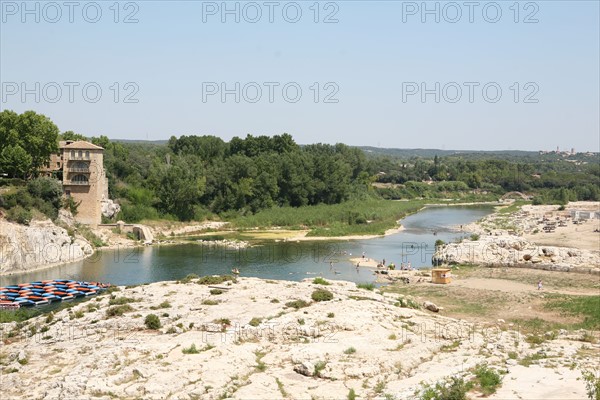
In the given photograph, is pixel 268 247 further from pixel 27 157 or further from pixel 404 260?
pixel 27 157

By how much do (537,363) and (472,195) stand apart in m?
137

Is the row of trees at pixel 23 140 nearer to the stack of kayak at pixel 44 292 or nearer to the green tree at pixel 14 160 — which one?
the green tree at pixel 14 160

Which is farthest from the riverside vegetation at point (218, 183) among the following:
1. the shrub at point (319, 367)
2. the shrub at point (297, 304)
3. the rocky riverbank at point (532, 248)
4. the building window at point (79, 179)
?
the shrub at point (319, 367)

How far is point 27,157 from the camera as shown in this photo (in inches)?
2734

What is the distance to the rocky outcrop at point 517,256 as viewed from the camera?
192ft

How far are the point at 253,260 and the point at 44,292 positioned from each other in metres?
21.9

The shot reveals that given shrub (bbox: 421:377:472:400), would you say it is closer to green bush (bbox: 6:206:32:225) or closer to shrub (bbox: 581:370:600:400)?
shrub (bbox: 581:370:600:400)

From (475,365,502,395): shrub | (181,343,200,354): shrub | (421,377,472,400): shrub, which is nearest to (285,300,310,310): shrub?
(181,343,200,354): shrub

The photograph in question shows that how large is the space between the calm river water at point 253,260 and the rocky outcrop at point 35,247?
135 centimetres

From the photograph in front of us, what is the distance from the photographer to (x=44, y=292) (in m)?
46.6

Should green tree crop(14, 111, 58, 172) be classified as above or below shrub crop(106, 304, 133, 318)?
above

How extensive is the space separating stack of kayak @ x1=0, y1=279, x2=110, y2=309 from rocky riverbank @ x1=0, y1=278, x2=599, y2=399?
329 inches

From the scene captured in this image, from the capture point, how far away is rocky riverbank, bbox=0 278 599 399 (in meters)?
24.5

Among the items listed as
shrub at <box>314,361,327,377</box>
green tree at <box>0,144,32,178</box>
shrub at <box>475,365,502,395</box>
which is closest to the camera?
shrub at <box>475,365,502,395</box>
